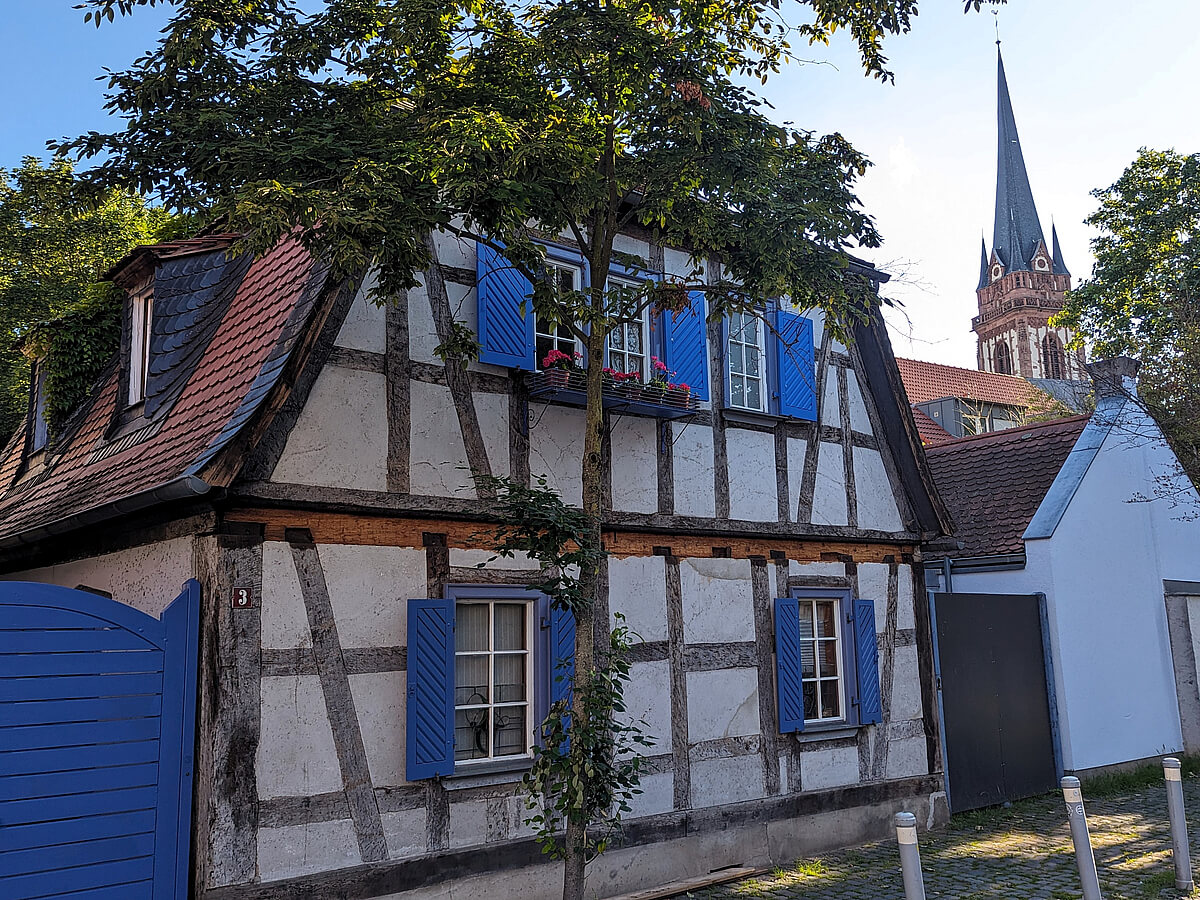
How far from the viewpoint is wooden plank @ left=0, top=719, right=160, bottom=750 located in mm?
5789

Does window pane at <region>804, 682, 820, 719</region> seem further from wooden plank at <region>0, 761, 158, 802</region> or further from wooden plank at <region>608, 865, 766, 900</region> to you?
wooden plank at <region>0, 761, 158, 802</region>

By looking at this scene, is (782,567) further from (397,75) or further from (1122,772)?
(1122,772)

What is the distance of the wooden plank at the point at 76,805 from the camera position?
226 inches

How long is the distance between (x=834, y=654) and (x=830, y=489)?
1.67 m

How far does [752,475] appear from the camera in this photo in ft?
32.7

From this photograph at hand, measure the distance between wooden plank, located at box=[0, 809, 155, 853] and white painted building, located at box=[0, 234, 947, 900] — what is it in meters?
0.37

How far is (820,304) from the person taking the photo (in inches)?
275

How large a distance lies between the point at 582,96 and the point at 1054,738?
10.2 m

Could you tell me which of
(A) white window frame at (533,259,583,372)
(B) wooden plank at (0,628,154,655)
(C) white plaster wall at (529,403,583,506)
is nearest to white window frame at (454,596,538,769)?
(C) white plaster wall at (529,403,583,506)

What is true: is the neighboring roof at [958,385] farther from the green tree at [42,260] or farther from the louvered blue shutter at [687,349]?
the louvered blue shutter at [687,349]

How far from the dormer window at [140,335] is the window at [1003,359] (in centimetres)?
6534

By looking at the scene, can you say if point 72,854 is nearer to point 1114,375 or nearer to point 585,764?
point 585,764

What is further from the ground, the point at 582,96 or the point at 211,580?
the point at 582,96

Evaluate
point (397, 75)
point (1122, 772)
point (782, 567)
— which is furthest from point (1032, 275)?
point (397, 75)
